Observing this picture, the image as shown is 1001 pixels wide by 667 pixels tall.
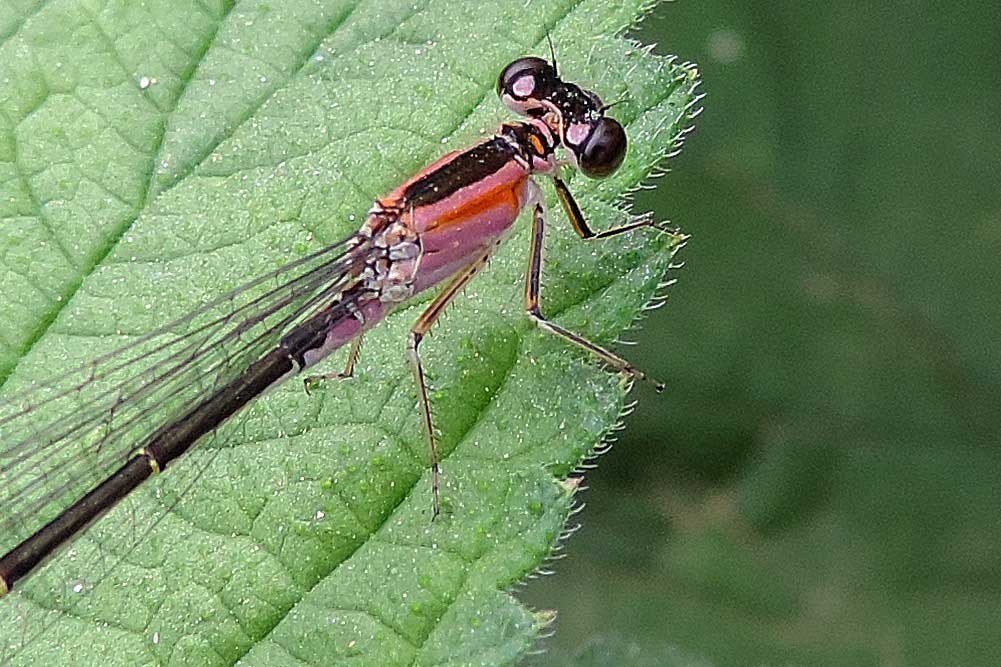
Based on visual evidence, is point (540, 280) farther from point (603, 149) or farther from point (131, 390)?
point (131, 390)

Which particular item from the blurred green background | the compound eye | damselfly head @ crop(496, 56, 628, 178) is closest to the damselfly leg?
damselfly head @ crop(496, 56, 628, 178)

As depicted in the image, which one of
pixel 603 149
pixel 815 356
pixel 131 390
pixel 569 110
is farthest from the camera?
pixel 815 356

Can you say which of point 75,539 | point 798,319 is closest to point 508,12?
point 75,539

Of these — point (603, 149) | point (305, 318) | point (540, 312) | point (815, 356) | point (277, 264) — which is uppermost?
point (277, 264)

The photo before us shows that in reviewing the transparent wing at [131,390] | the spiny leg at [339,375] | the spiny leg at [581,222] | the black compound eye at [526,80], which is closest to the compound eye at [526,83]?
the black compound eye at [526,80]

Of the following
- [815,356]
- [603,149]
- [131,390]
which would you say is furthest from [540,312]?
[815,356]

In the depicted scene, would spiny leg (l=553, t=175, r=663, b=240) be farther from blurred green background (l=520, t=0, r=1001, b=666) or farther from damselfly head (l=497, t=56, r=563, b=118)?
blurred green background (l=520, t=0, r=1001, b=666)

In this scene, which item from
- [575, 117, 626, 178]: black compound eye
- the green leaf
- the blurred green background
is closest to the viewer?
the green leaf

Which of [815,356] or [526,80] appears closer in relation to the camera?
[526,80]
